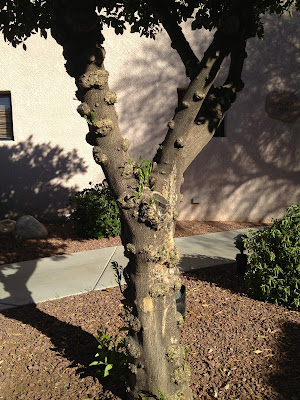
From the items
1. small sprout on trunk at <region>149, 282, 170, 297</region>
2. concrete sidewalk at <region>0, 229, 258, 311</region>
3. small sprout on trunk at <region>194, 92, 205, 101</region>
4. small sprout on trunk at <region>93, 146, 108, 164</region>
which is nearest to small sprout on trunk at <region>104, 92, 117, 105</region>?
Answer: small sprout on trunk at <region>93, 146, 108, 164</region>

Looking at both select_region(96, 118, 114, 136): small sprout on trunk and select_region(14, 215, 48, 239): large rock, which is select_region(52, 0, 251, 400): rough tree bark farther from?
select_region(14, 215, 48, 239): large rock

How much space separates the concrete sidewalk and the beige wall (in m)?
1.91

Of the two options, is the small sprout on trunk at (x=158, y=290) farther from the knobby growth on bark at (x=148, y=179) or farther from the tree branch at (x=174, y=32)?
the tree branch at (x=174, y=32)

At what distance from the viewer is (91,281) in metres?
5.54

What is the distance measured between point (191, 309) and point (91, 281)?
1.64 m

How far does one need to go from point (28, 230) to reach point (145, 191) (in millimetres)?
5820

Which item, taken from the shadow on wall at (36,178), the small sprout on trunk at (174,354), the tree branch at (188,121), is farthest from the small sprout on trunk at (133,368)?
the shadow on wall at (36,178)

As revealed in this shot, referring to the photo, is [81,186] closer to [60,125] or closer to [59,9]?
[60,125]

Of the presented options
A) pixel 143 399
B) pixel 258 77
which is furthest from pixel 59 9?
pixel 258 77

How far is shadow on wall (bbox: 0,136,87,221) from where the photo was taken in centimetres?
901

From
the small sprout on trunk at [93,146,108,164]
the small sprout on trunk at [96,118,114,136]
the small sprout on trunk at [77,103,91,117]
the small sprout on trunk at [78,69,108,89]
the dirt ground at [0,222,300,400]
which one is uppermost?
the small sprout on trunk at [78,69,108,89]

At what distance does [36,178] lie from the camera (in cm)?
911

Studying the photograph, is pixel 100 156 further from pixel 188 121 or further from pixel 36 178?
pixel 36 178

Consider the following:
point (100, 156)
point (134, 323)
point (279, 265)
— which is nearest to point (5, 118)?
point (279, 265)
